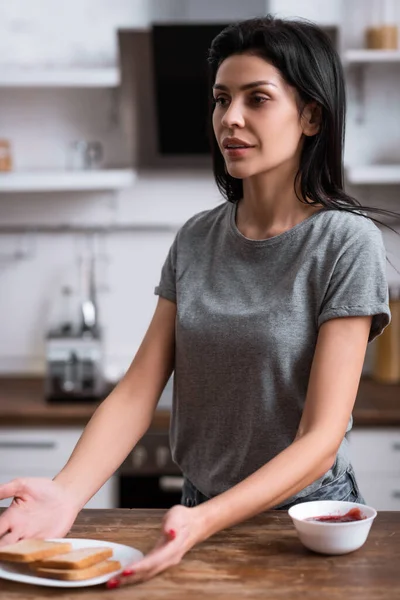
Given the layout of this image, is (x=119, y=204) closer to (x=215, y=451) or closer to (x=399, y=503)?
(x=399, y=503)

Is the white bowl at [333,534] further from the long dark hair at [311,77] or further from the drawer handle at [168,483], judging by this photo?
the drawer handle at [168,483]

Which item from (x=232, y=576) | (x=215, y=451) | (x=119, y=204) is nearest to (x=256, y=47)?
(x=215, y=451)

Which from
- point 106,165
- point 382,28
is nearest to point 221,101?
point 382,28

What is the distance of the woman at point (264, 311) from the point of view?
4.89 ft

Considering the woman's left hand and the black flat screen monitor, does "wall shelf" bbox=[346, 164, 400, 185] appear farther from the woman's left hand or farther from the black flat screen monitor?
the woman's left hand

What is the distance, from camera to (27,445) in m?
2.97

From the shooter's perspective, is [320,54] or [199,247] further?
[199,247]

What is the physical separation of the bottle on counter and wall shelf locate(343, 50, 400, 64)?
2.48 ft

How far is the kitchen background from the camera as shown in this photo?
321 centimetres

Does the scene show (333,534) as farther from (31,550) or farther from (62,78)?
(62,78)

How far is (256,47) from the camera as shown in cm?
159

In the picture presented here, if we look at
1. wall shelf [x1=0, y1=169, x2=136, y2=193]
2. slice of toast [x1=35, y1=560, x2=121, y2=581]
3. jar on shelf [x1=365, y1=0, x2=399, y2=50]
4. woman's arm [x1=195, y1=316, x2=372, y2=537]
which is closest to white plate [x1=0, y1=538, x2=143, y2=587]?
slice of toast [x1=35, y1=560, x2=121, y2=581]

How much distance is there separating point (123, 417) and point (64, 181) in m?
1.67

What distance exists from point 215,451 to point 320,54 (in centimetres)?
68
